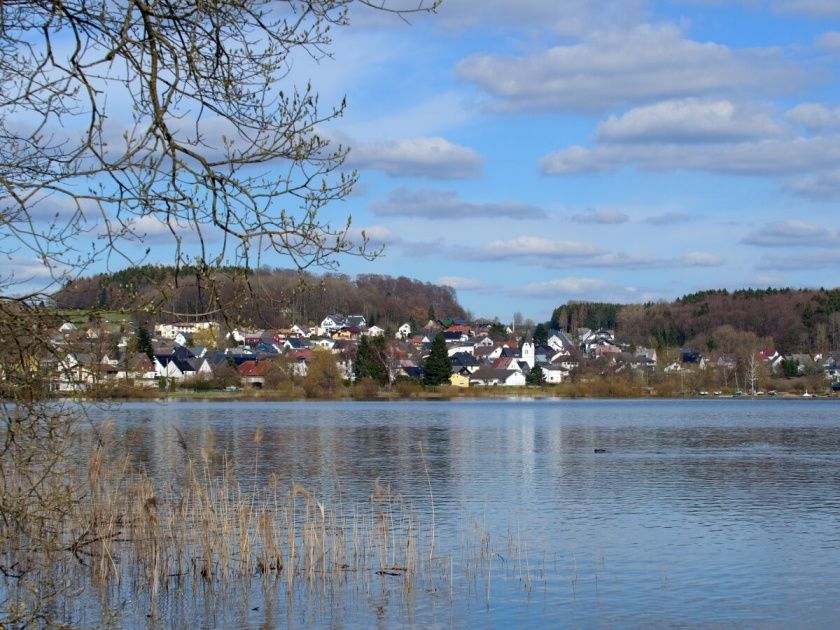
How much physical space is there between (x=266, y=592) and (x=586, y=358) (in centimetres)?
14387

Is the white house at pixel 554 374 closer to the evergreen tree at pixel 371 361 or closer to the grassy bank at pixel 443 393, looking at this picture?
the grassy bank at pixel 443 393

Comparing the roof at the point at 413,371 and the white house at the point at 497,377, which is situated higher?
the roof at the point at 413,371

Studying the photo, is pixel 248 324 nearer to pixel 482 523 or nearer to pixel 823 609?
pixel 823 609

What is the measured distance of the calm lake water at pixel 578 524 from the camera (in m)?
14.9

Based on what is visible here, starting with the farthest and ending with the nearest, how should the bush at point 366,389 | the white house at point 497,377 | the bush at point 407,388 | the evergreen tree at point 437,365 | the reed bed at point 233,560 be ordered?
the white house at point 497,377 < the evergreen tree at point 437,365 < the bush at point 407,388 < the bush at point 366,389 < the reed bed at point 233,560

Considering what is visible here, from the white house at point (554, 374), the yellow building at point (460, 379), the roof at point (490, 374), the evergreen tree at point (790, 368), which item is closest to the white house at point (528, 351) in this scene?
the white house at point (554, 374)

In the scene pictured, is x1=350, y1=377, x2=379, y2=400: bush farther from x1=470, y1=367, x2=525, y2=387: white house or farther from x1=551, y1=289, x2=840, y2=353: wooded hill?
x1=551, y1=289, x2=840, y2=353: wooded hill

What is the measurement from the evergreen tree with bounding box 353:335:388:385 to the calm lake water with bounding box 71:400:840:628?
52849 mm

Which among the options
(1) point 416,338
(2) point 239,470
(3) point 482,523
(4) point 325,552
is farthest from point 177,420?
(1) point 416,338

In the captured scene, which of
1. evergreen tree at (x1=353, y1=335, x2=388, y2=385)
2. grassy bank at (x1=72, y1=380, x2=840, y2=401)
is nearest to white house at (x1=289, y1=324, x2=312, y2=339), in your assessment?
evergreen tree at (x1=353, y1=335, x2=388, y2=385)

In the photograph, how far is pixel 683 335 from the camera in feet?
620

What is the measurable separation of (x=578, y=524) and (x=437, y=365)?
87673 mm

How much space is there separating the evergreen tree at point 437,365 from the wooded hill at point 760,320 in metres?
66.8

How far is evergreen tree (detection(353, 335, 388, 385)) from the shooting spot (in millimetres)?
106012
